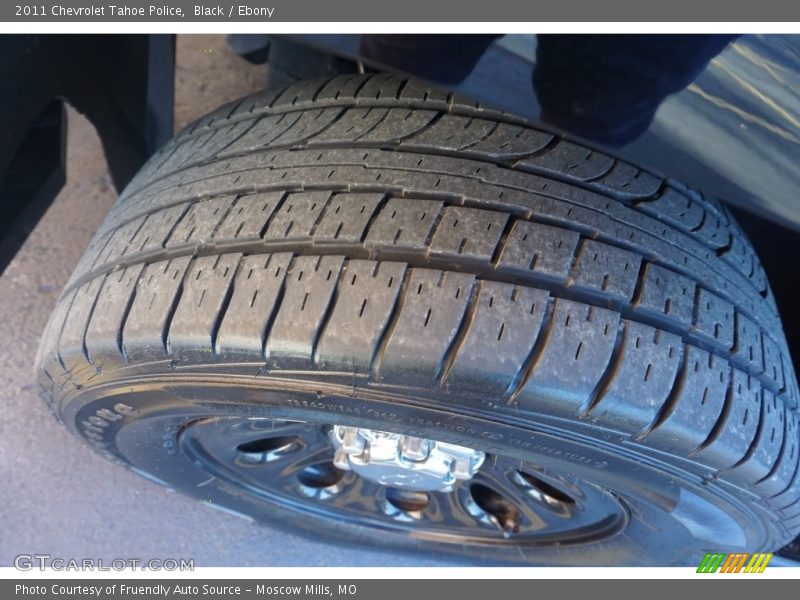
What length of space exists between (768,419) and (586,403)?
259mm

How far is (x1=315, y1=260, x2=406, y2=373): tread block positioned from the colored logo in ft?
2.33

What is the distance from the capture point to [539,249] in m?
0.83

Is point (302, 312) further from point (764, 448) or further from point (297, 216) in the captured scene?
point (764, 448)

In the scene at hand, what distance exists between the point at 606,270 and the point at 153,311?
53 centimetres

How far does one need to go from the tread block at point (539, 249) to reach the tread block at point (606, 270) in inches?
0.5

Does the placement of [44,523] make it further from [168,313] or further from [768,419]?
[768,419]

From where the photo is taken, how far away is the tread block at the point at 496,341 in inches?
31.1

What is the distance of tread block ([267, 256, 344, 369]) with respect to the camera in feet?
2.66

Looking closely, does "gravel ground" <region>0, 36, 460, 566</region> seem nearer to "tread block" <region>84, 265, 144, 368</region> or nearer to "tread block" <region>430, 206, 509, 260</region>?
"tread block" <region>84, 265, 144, 368</region>

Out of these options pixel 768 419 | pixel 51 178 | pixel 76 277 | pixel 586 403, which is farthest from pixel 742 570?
pixel 51 178

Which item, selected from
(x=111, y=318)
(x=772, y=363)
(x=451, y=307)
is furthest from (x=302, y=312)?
(x=772, y=363)
